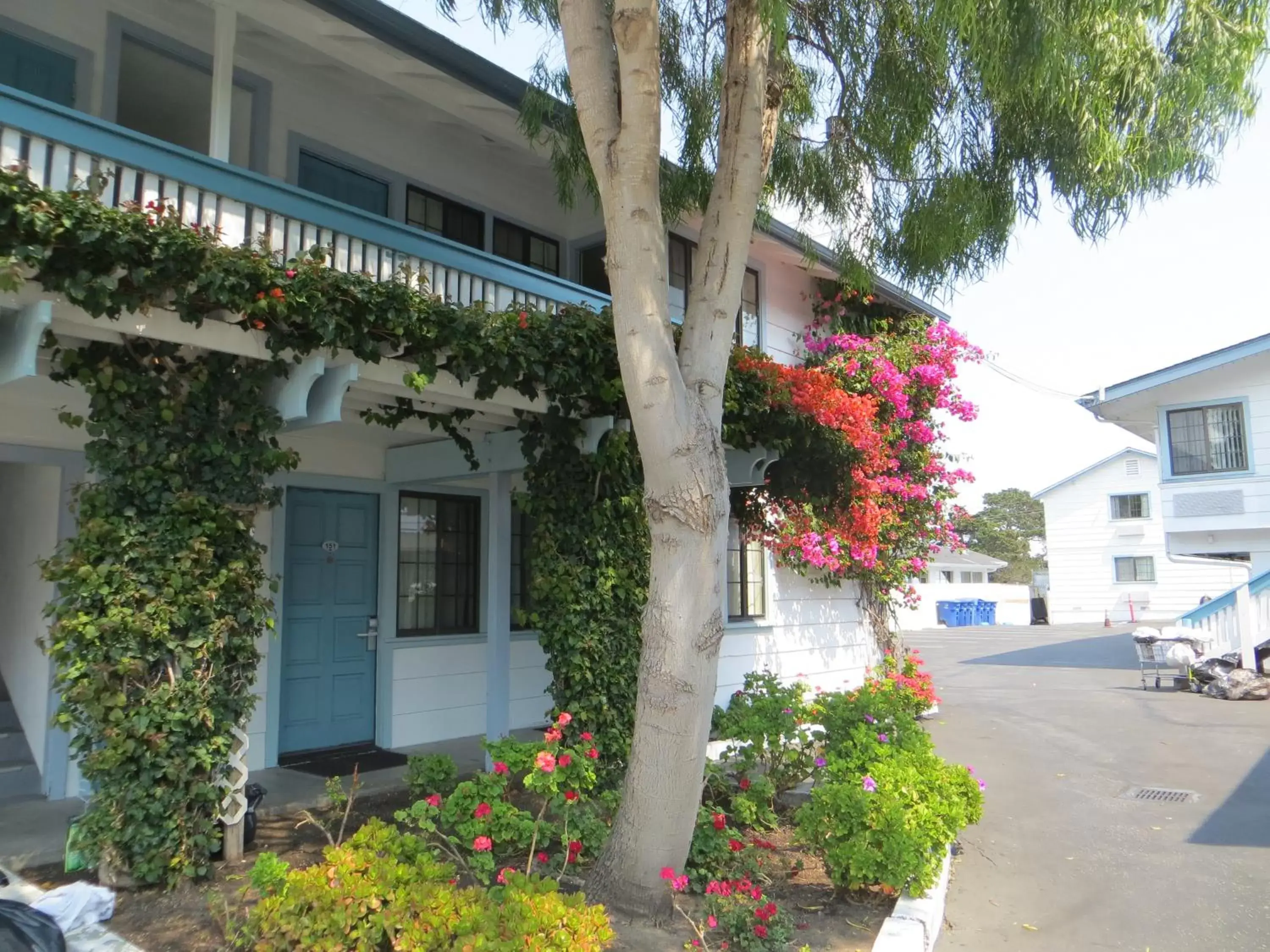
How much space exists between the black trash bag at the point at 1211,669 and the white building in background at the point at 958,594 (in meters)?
17.4

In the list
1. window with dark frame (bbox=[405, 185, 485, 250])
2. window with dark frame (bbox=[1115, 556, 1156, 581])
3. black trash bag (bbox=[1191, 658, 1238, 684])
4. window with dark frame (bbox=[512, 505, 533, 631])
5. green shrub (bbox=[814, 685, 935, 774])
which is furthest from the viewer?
window with dark frame (bbox=[1115, 556, 1156, 581])

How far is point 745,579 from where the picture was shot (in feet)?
35.2

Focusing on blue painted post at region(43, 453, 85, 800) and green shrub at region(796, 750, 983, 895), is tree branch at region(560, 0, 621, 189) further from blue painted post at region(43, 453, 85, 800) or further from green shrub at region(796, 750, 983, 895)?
blue painted post at region(43, 453, 85, 800)

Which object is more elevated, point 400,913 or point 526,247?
point 526,247

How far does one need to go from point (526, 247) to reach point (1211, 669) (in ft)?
39.7

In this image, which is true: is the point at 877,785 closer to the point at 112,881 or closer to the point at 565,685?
the point at 565,685

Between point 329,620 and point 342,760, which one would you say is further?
point 329,620

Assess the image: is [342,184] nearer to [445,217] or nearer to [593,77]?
[445,217]

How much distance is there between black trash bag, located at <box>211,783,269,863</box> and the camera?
511 cm

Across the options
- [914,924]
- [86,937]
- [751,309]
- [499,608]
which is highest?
[751,309]

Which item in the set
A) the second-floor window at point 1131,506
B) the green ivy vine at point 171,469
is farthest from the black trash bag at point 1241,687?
the second-floor window at point 1131,506

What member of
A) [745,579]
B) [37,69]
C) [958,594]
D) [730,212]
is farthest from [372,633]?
[958,594]

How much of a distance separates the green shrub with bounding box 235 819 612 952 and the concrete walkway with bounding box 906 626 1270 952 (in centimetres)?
246

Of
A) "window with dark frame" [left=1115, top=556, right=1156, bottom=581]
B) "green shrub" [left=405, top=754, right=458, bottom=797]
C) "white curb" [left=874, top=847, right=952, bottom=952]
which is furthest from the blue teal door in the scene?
"window with dark frame" [left=1115, top=556, right=1156, bottom=581]
